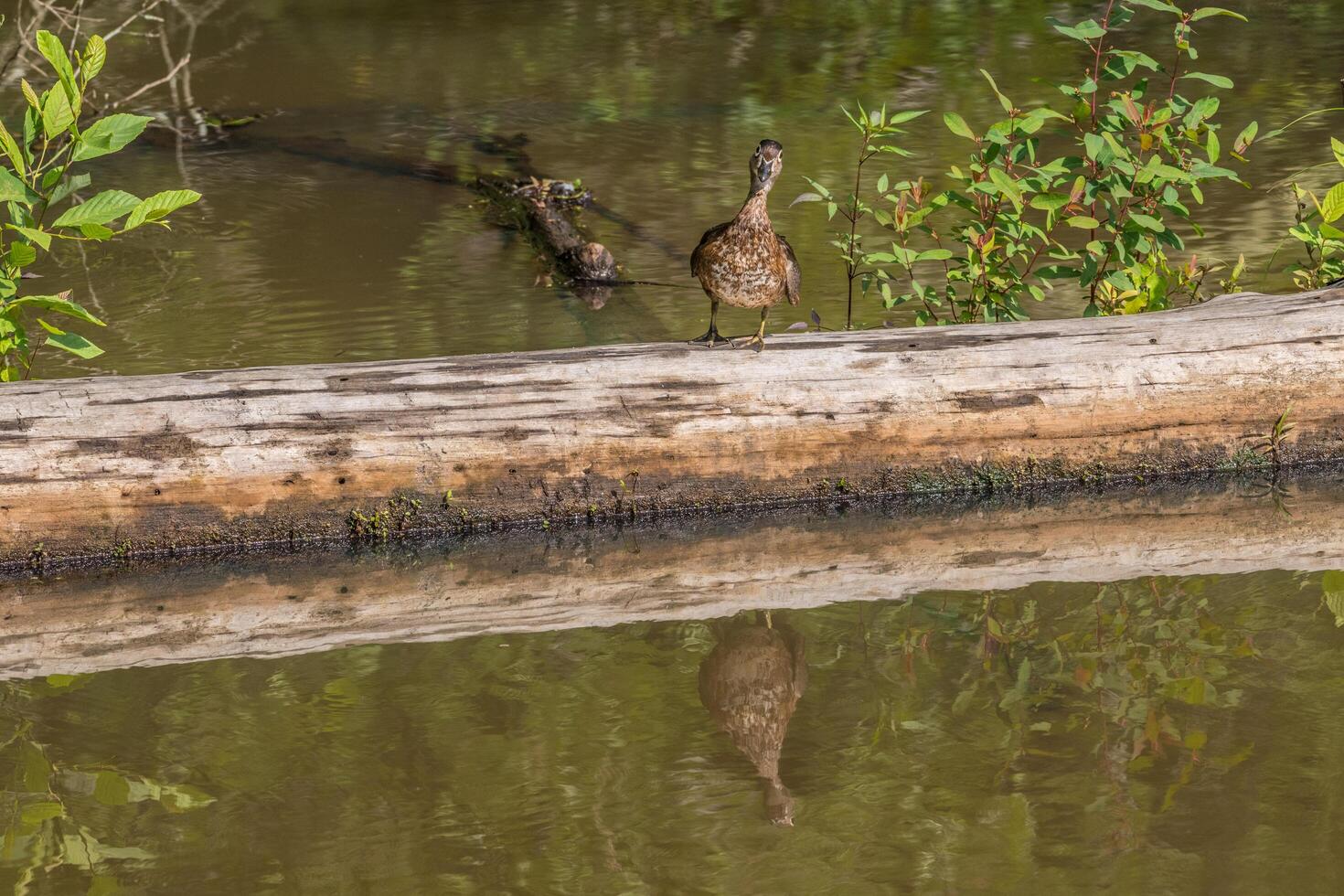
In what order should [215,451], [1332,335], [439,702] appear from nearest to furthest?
[439,702]
[215,451]
[1332,335]

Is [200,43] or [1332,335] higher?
[200,43]

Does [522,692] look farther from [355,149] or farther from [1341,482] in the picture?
[355,149]

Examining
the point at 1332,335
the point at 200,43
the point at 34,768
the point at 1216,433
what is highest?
the point at 200,43

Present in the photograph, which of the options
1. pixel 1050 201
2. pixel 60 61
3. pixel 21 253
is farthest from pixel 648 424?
pixel 60 61

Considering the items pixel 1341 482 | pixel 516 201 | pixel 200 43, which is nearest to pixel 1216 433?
pixel 1341 482

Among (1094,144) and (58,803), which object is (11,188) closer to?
(58,803)

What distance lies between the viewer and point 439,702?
395 centimetres

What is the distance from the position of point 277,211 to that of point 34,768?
20.8ft

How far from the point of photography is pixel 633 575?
488 cm

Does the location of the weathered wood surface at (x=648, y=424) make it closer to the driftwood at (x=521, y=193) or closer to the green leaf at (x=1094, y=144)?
the green leaf at (x=1094, y=144)

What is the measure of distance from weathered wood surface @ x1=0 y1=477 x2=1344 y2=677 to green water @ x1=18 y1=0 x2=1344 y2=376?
2039 mm

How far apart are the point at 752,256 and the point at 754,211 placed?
0.52 feet

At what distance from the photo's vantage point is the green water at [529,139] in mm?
7461

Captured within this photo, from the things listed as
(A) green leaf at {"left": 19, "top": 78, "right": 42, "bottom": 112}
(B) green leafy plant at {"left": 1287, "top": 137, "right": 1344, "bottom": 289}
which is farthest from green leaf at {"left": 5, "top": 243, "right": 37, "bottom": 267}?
(B) green leafy plant at {"left": 1287, "top": 137, "right": 1344, "bottom": 289}
